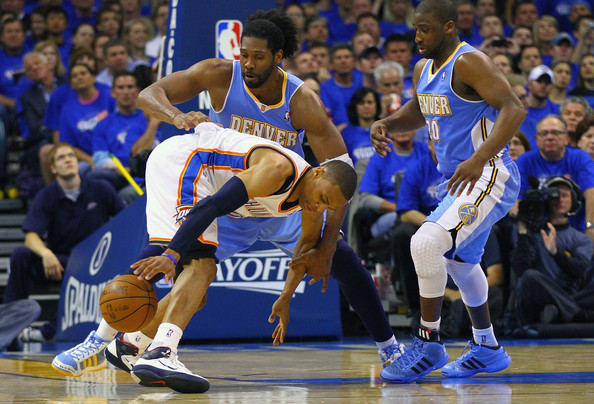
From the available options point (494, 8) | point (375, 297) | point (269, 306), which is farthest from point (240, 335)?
point (494, 8)

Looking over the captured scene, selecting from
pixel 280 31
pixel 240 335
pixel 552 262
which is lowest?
pixel 240 335

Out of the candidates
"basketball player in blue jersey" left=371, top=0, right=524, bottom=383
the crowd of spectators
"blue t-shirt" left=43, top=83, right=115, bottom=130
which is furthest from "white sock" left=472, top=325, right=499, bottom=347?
"blue t-shirt" left=43, top=83, right=115, bottom=130

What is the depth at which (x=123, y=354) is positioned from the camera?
202 inches

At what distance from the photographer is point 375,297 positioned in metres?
5.33

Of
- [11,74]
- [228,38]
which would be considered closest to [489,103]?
[228,38]

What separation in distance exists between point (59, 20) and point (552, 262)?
7533 millimetres

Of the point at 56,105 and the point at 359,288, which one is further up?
the point at 56,105

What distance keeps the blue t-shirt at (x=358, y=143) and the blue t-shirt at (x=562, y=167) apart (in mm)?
1722

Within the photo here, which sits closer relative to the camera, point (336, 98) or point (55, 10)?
point (336, 98)

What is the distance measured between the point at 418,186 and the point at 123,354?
13.6 feet

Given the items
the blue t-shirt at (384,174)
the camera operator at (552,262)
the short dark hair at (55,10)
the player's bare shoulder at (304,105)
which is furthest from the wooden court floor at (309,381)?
the short dark hair at (55,10)

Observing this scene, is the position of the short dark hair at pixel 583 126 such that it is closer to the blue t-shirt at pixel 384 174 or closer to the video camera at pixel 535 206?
the video camera at pixel 535 206

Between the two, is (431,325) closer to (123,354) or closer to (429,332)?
(429,332)

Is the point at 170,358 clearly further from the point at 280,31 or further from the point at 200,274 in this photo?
the point at 280,31
